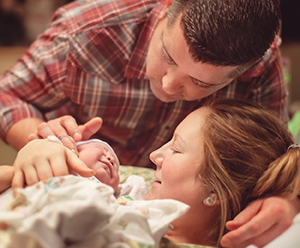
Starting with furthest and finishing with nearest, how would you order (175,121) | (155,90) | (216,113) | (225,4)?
(175,121) → (155,90) → (216,113) → (225,4)

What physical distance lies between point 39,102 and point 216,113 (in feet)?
2.92

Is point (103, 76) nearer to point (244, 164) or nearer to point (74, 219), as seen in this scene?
point (244, 164)

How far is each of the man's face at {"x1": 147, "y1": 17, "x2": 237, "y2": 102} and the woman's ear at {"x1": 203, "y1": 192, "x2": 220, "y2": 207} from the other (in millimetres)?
365

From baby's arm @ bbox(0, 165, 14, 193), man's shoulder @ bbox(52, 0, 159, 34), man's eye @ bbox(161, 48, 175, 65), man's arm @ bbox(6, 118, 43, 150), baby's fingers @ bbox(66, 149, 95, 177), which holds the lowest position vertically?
man's arm @ bbox(6, 118, 43, 150)

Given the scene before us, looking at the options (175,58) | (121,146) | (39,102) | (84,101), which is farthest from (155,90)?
(39,102)

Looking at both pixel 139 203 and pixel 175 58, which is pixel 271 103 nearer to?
pixel 175 58

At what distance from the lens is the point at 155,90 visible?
4.24 feet

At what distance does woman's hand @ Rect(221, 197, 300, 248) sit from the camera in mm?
843

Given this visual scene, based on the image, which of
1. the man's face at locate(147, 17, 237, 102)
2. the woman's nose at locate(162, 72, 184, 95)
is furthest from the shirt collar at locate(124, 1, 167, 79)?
the woman's nose at locate(162, 72, 184, 95)

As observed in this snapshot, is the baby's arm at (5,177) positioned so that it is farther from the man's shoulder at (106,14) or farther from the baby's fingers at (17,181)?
the man's shoulder at (106,14)

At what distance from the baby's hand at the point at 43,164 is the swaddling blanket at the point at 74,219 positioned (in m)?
0.05

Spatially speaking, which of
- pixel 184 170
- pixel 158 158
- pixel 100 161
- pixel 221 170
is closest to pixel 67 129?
pixel 100 161

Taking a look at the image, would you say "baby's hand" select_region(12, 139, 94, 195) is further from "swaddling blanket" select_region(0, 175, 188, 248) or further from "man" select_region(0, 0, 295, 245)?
"man" select_region(0, 0, 295, 245)

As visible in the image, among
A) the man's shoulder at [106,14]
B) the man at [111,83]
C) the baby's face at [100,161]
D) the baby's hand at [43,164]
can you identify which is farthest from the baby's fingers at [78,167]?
the man's shoulder at [106,14]
